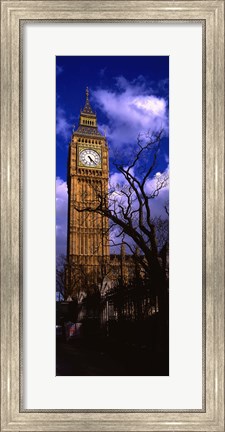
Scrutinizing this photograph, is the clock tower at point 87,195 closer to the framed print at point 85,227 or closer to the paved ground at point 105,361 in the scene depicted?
the framed print at point 85,227

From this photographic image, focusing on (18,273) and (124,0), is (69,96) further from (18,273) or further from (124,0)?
(18,273)

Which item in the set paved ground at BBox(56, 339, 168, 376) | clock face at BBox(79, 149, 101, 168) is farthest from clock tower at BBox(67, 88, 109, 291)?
paved ground at BBox(56, 339, 168, 376)

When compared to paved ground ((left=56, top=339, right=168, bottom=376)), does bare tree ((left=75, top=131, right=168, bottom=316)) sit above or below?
above

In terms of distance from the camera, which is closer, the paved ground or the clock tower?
the paved ground

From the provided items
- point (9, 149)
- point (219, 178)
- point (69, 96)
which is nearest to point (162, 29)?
point (69, 96)

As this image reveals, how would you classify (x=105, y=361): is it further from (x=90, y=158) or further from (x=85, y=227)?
(x=90, y=158)

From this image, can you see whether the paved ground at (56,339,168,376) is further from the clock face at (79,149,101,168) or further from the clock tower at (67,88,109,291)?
the clock face at (79,149,101,168)

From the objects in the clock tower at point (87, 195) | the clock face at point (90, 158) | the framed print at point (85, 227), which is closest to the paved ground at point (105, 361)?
the framed print at point (85, 227)
